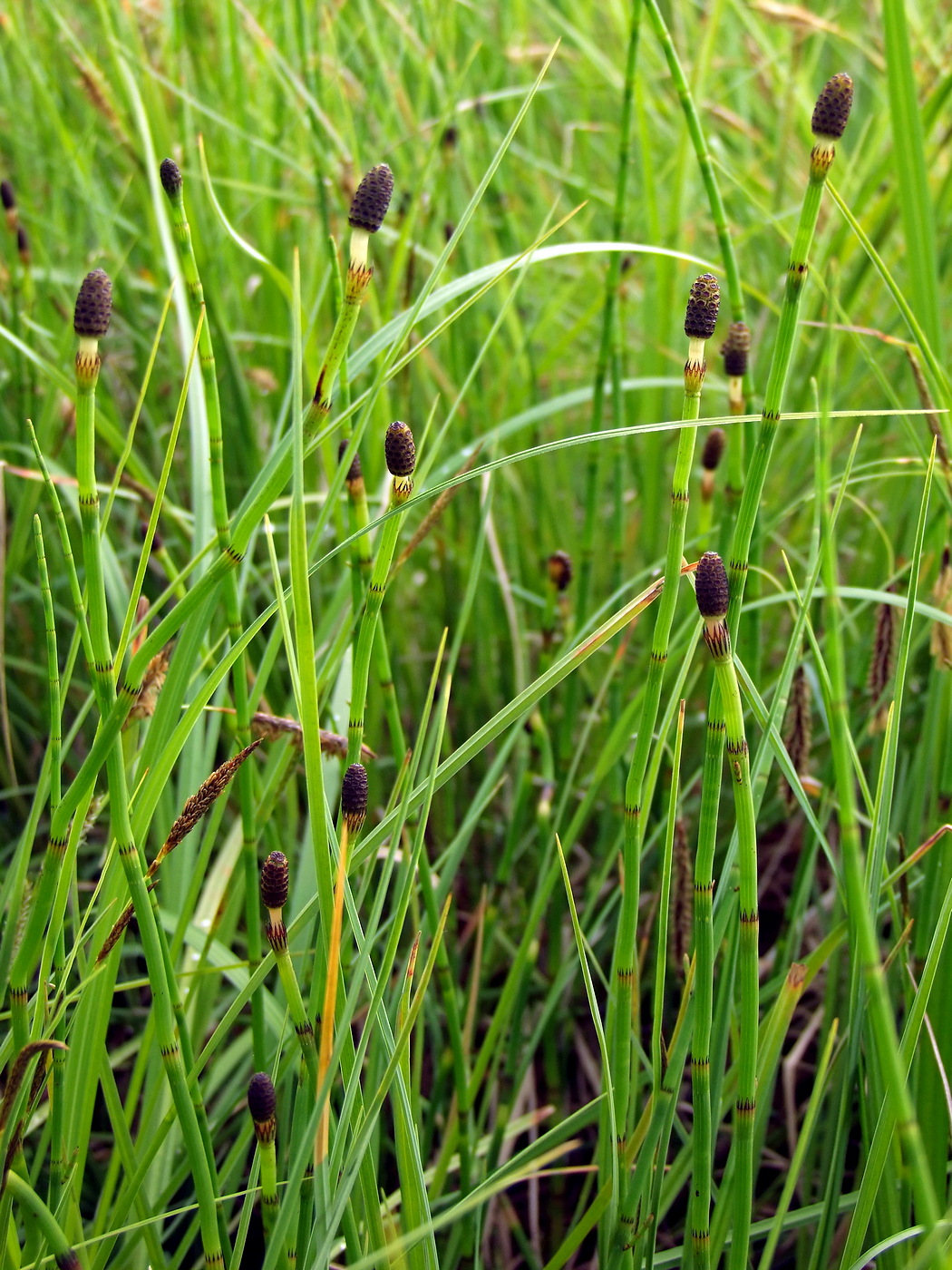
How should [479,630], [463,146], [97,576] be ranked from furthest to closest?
[463,146] → [479,630] → [97,576]

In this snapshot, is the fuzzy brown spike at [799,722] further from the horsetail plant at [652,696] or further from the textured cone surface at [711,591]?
the textured cone surface at [711,591]

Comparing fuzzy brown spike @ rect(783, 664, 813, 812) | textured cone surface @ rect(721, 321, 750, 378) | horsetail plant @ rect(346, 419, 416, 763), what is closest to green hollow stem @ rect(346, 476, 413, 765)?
horsetail plant @ rect(346, 419, 416, 763)

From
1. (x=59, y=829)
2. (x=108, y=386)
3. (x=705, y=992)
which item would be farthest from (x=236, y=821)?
(x=108, y=386)

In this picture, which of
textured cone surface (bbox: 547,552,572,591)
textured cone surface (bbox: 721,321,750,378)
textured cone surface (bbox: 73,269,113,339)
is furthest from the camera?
textured cone surface (bbox: 547,552,572,591)

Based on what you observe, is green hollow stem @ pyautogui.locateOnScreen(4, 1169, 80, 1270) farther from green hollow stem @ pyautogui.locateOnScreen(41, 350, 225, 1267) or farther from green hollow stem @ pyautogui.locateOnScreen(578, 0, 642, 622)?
green hollow stem @ pyautogui.locateOnScreen(578, 0, 642, 622)

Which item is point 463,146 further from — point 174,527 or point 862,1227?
point 862,1227

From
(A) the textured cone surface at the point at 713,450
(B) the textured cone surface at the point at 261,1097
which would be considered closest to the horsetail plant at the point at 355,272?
(B) the textured cone surface at the point at 261,1097
